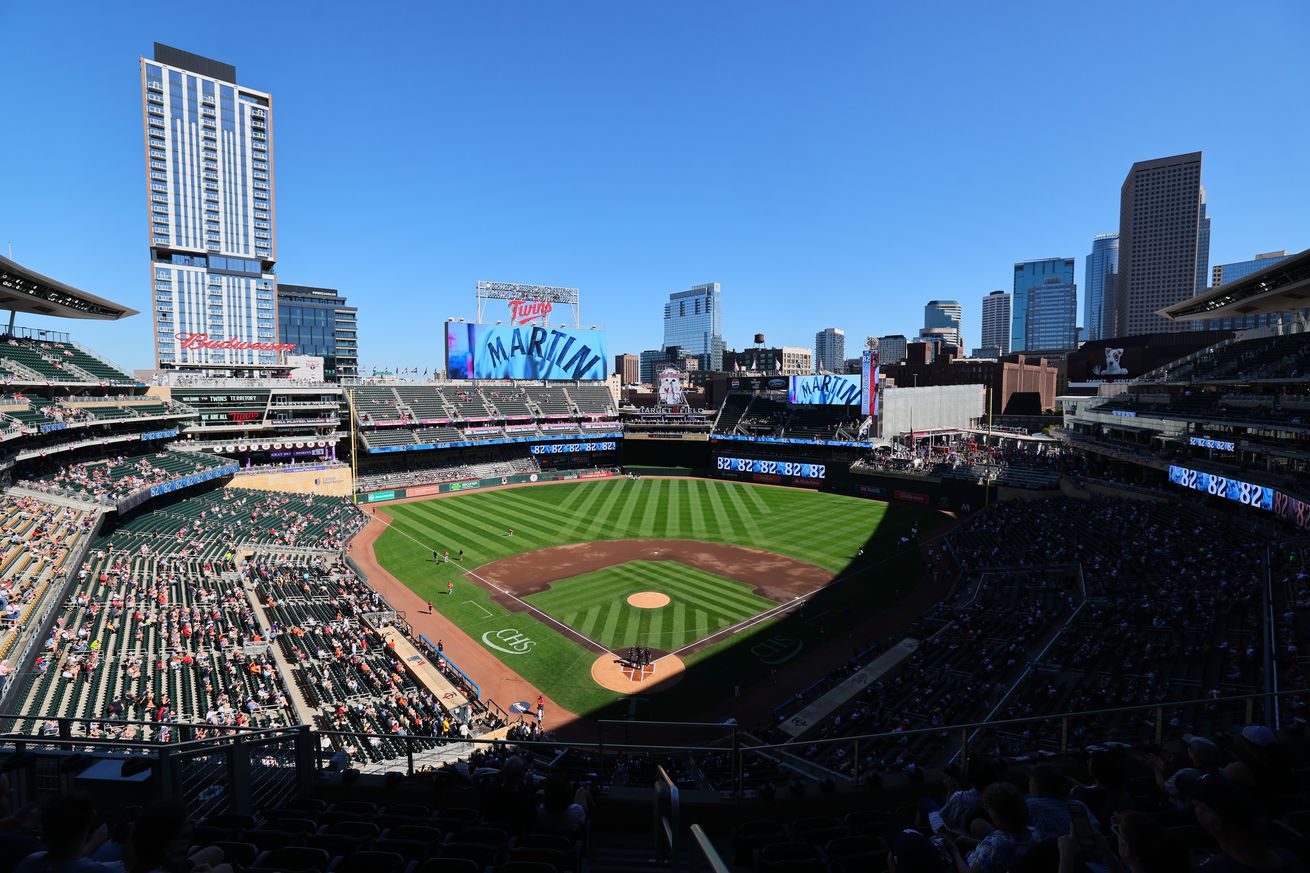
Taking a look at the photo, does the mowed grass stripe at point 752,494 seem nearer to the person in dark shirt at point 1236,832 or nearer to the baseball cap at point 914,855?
the baseball cap at point 914,855

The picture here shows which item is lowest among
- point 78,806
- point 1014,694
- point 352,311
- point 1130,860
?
point 1014,694

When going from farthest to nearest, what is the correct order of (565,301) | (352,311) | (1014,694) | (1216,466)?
1. (352,311)
2. (565,301)
3. (1216,466)
4. (1014,694)

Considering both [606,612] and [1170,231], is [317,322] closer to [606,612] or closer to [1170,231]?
[606,612]

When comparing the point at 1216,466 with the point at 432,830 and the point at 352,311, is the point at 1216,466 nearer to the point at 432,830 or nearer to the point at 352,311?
the point at 432,830

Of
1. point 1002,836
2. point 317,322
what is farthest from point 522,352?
point 317,322

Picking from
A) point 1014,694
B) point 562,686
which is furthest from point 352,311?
point 1014,694

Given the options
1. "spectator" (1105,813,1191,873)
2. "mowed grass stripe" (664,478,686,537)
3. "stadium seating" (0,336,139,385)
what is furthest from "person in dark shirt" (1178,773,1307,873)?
"stadium seating" (0,336,139,385)
